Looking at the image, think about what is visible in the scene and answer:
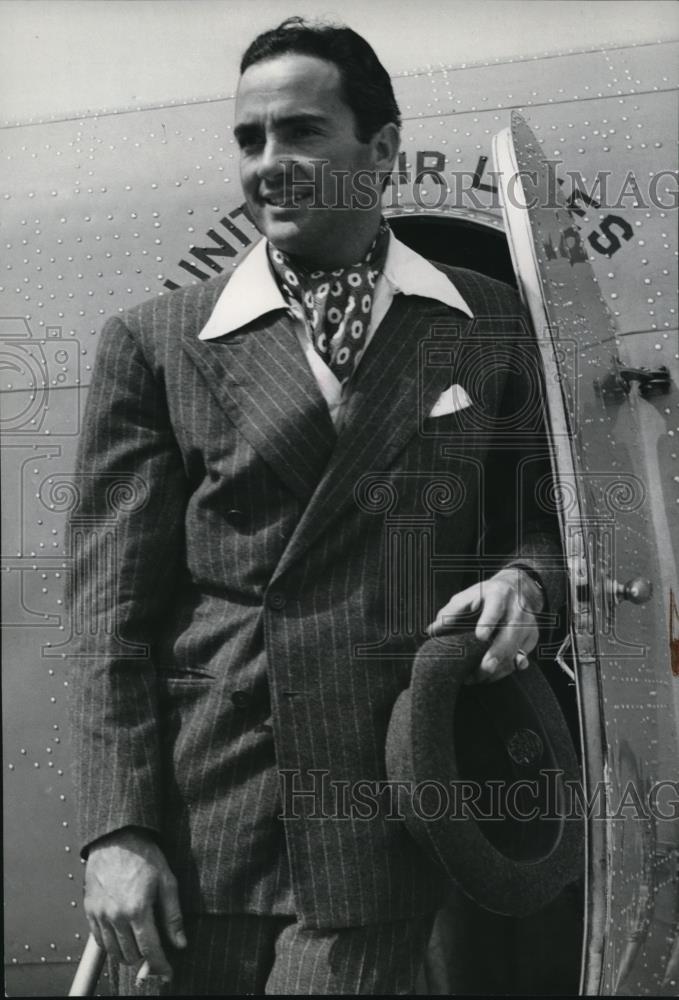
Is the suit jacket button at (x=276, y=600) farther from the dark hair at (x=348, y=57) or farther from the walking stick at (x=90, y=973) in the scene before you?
the dark hair at (x=348, y=57)

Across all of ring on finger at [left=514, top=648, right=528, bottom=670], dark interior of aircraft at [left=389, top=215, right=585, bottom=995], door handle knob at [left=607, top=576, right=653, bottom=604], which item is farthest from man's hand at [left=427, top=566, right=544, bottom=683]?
dark interior of aircraft at [left=389, top=215, right=585, bottom=995]

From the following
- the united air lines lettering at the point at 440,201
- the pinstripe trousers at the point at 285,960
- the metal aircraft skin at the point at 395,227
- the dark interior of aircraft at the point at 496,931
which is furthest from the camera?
the dark interior of aircraft at the point at 496,931

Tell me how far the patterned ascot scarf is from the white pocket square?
0.58 feet

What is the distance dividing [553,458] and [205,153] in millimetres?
1106

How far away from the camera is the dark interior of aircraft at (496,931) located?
10.1 feet

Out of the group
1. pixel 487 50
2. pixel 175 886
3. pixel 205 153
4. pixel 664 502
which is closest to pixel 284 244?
pixel 205 153

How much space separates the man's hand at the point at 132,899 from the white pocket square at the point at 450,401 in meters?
0.95

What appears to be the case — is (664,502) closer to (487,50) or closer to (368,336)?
(368,336)

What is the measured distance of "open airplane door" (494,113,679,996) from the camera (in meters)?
2.21

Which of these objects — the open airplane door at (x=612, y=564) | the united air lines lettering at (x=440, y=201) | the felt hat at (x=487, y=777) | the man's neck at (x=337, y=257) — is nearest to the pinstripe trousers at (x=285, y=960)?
the felt hat at (x=487, y=777)

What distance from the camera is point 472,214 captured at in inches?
105

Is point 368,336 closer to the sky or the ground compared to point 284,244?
closer to the ground

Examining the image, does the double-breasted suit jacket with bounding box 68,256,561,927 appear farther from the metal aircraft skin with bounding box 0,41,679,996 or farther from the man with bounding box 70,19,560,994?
the metal aircraft skin with bounding box 0,41,679,996

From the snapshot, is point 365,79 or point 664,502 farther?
point 664,502
